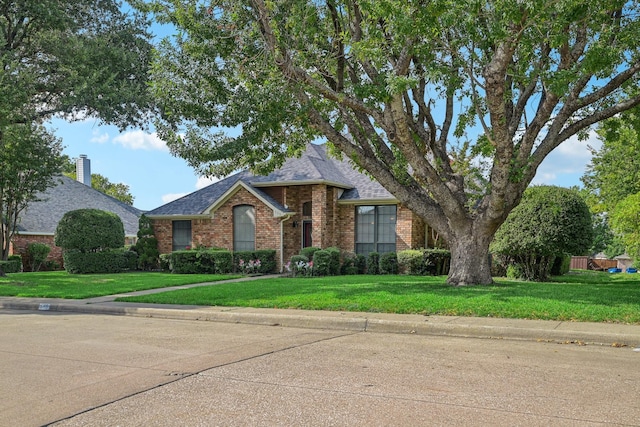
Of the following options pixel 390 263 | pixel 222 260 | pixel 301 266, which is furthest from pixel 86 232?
pixel 390 263

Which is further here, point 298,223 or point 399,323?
point 298,223

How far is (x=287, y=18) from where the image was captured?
1334 cm

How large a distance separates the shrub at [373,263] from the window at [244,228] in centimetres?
536

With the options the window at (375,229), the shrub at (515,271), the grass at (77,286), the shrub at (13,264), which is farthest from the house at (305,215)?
the shrub at (13,264)

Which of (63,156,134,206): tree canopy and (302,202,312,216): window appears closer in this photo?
(302,202,312,216): window

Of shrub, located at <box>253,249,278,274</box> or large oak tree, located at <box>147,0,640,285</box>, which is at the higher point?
large oak tree, located at <box>147,0,640,285</box>

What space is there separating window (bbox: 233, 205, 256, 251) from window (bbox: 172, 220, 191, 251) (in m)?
2.97

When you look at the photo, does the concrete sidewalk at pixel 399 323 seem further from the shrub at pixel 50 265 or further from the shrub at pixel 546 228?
the shrub at pixel 50 265

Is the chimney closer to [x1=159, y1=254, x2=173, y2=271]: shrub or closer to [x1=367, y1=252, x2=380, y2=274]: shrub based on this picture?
[x1=159, y1=254, x2=173, y2=271]: shrub

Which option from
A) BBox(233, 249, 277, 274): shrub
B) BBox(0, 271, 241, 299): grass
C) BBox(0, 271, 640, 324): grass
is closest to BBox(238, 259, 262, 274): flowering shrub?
BBox(233, 249, 277, 274): shrub

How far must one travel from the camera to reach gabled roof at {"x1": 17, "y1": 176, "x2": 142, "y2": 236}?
30547mm

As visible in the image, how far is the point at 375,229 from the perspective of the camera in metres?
24.2

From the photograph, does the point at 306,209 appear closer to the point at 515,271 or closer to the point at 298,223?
the point at 298,223

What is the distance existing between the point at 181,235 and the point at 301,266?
329 inches
